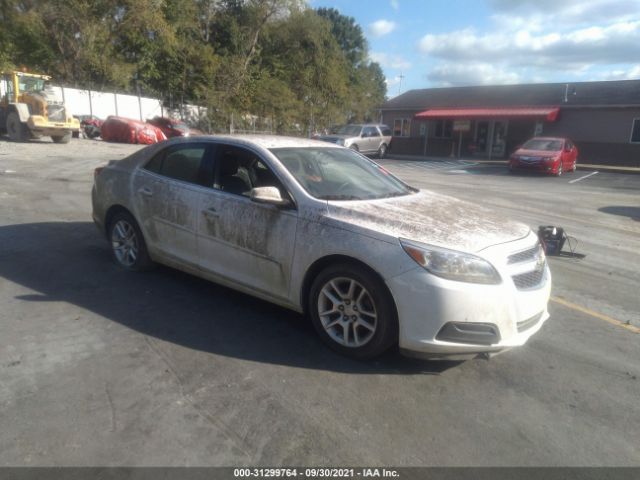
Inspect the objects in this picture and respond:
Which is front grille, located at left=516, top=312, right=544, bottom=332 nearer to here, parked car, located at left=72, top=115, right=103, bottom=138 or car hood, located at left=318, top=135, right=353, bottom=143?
car hood, located at left=318, top=135, right=353, bottom=143

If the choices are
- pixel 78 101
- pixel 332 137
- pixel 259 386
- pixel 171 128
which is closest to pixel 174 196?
pixel 259 386

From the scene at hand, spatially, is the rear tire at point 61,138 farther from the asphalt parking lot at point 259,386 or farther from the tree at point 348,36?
the tree at point 348,36

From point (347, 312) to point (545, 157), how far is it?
65.2 ft

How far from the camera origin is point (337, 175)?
4.62 m

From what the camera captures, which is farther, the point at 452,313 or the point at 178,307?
the point at 178,307

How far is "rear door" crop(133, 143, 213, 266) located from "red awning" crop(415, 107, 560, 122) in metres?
27.1

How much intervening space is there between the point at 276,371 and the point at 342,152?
2436 millimetres

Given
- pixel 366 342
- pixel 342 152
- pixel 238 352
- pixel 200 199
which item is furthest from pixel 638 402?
pixel 200 199

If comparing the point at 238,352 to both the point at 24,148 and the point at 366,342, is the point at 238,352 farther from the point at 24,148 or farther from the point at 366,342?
the point at 24,148

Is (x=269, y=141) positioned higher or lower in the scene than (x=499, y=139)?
higher

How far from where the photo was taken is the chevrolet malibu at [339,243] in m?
3.38

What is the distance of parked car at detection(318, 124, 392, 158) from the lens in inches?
993

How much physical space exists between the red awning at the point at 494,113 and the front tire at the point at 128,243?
2717 centimetres

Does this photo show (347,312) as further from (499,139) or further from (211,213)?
(499,139)
